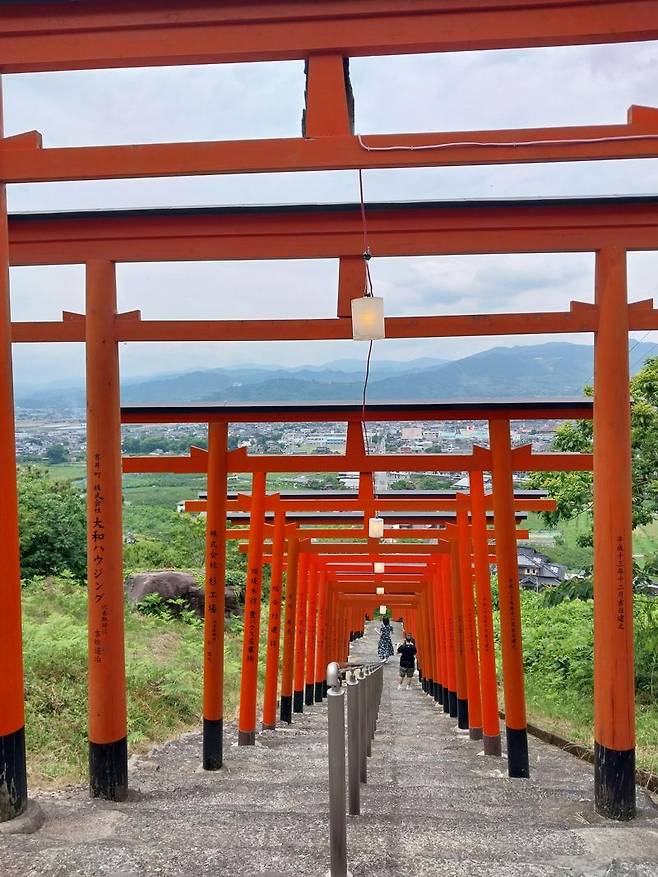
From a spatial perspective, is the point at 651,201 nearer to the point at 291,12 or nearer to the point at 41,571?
the point at 291,12

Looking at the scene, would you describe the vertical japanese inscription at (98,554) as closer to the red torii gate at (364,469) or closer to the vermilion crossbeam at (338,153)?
the vermilion crossbeam at (338,153)

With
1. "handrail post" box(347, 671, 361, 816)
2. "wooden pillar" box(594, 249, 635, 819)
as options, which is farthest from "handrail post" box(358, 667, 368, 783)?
"wooden pillar" box(594, 249, 635, 819)

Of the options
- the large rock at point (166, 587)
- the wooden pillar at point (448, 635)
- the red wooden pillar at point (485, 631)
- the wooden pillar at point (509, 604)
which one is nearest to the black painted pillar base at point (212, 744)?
the wooden pillar at point (509, 604)

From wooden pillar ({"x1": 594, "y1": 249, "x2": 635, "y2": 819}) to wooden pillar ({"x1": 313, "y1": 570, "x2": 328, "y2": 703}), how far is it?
15567mm

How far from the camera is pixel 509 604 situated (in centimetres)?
894

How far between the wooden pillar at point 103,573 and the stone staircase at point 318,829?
299mm

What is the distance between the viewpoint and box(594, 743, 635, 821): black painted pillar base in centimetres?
606

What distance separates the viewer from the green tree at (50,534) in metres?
19.9

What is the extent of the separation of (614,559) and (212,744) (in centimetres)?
489

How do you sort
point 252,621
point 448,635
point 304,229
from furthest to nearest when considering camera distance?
1. point 448,635
2. point 252,621
3. point 304,229

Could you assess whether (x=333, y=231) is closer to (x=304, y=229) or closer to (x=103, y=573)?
(x=304, y=229)

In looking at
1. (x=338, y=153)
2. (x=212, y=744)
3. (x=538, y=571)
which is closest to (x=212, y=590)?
(x=212, y=744)

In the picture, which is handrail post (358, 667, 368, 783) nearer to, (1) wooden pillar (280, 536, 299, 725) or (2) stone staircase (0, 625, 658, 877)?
(2) stone staircase (0, 625, 658, 877)

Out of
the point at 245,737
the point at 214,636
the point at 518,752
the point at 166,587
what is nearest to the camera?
the point at 214,636
